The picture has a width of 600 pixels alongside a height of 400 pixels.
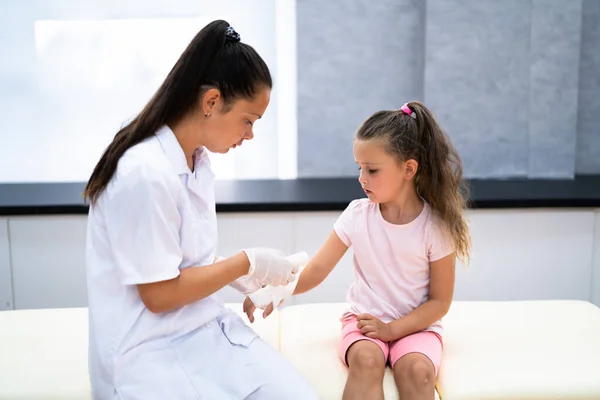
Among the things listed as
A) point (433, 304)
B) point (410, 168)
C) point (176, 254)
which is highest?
point (410, 168)

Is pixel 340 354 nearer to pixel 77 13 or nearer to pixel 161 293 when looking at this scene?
pixel 161 293

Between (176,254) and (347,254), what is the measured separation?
4.57ft

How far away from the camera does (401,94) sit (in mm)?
3273

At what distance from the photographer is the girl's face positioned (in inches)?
69.9

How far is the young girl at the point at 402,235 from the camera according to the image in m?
1.76

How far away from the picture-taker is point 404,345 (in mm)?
1719

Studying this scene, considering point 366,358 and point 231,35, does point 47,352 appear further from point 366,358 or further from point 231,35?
point 231,35

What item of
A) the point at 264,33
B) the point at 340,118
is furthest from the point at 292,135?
the point at 264,33

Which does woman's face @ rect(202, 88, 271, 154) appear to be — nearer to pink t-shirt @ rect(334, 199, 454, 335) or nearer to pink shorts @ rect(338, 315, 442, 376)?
pink t-shirt @ rect(334, 199, 454, 335)

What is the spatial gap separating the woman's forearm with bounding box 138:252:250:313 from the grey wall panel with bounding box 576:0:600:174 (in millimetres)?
2535

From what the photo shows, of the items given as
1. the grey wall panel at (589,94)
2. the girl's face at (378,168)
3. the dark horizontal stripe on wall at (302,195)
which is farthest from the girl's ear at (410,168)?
the grey wall panel at (589,94)

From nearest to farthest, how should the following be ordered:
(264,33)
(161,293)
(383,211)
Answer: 1. (161,293)
2. (383,211)
3. (264,33)

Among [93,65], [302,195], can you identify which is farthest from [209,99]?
[93,65]

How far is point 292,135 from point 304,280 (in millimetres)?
1491
